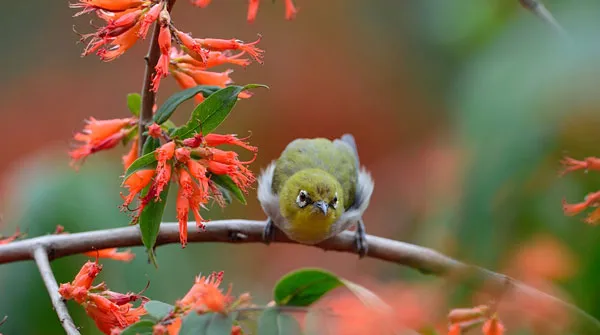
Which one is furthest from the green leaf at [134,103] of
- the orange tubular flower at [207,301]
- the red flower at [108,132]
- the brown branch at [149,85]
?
the orange tubular flower at [207,301]

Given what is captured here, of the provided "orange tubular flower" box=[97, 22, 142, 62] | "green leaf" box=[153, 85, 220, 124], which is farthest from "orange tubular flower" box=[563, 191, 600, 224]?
"orange tubular flower" box=[97, 22, 142, 62]

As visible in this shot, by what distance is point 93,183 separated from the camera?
3471mm

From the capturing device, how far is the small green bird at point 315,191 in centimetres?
322

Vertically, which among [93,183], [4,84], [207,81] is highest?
[207,81]

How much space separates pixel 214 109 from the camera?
6.23 feet

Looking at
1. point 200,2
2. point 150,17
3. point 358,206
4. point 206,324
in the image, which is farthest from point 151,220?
point 358,206

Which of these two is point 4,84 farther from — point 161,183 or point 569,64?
point 569,64

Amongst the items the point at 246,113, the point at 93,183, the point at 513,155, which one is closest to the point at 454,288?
the point at 513,155

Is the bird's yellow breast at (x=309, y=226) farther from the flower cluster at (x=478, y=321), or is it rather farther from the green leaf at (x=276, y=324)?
the green leaf at (x=276, y=324)

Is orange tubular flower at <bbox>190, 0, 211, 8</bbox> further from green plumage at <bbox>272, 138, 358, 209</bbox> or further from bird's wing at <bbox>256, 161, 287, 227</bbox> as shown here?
green plumage at <bbox>272, 138, 358, 209</bbox>

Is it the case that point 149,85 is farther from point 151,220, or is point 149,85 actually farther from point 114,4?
point 151,220

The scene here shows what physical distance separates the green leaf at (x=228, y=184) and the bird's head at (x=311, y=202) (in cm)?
105

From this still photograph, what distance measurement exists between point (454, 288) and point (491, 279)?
0.31 feet

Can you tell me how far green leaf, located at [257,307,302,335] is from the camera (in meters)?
1.64
